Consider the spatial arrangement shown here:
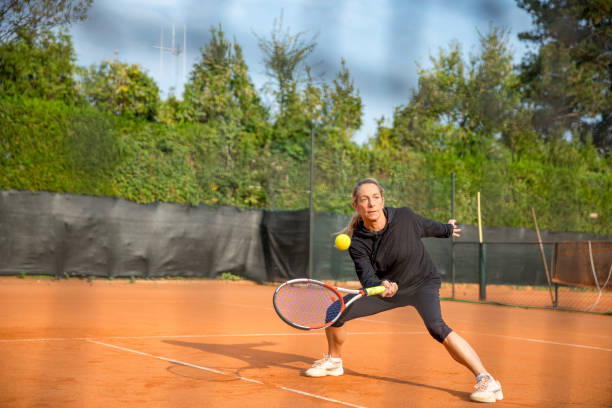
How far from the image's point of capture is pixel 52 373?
4.39 m

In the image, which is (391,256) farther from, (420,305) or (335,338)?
(335,338)

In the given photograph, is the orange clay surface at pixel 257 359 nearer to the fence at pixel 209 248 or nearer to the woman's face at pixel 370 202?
the woman's face at pixel 370 202

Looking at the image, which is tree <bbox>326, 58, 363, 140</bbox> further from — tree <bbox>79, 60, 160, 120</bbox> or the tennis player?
the tennis player

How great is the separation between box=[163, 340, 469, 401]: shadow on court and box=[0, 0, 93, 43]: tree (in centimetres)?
1065

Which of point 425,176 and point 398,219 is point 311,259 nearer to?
point 425,176

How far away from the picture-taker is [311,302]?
170 inches

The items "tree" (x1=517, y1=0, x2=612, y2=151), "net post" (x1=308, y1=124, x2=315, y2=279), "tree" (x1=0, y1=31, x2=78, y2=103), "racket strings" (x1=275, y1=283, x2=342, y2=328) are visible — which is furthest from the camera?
"tree" (x1=517, y1=0, x2=612, y2=151)

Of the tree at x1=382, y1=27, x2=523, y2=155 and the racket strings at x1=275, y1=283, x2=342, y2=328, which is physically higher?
the tree at x1=382, y1=27, x2=523, y2=155

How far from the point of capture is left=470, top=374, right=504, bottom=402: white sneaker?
12.6 ft

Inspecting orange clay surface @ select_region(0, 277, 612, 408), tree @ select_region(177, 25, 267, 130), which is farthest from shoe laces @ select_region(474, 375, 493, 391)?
tree @ select_region(177, 25, 267, 130)

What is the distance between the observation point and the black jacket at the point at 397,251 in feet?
14.0

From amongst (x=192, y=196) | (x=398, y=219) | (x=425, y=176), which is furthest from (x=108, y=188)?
(x=398, y=219)

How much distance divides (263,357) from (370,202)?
1.85 m

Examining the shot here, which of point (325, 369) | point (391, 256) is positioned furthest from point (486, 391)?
point (325, 369)
